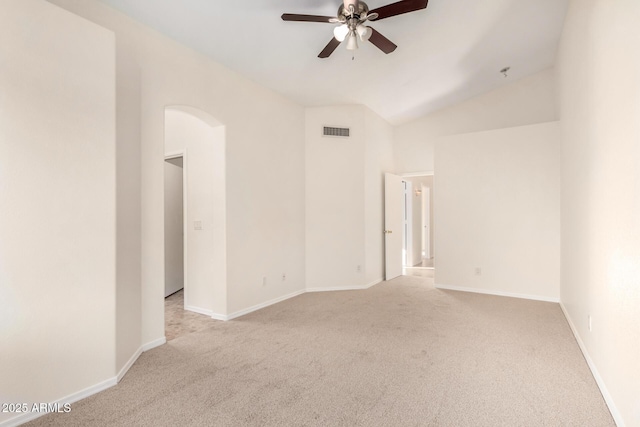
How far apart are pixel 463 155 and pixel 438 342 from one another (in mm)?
3285

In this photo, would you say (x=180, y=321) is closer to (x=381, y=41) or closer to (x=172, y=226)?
(x=172, y=226)

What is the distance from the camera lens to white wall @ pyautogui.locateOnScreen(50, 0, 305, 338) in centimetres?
293

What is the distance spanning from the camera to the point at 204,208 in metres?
4.12

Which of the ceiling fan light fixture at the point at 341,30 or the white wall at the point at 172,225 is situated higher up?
the ceiling fan light fixture at the point at 341,30

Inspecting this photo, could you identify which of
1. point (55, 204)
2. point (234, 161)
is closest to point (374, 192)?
point (234, 161)

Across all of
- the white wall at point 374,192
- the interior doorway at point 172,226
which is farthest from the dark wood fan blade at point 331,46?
the interior doorway at point 172,226

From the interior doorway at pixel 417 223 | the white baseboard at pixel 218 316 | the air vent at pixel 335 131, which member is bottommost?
the white baseboard at pixel 218 316

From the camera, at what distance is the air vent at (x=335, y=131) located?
5223 millimetres

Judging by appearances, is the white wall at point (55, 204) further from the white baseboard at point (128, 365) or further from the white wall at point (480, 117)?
the white wall at point (480, 117)

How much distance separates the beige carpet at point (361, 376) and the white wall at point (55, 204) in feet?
1.15

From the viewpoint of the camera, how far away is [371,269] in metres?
5.57

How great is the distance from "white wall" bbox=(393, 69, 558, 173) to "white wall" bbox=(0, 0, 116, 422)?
17.8 feet

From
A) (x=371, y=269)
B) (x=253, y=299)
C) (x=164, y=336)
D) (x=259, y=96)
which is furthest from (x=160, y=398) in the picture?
(x=371, y=269)

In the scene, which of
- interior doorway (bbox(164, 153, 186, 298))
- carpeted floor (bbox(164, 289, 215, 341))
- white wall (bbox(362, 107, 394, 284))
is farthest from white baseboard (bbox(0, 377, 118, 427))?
white wall (bbox(362, 107, 394, 284))
